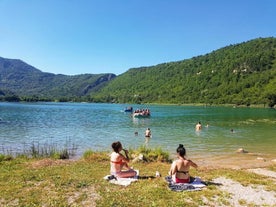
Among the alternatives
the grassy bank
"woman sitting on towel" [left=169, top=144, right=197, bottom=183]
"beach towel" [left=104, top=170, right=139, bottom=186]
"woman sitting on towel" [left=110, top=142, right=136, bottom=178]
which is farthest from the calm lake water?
"woman sitting on towel" [left=169, top=144, right=197, bottom=183]

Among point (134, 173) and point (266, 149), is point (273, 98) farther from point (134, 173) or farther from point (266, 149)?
point (134, 173)

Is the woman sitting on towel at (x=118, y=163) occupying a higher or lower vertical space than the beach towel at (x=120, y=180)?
higher

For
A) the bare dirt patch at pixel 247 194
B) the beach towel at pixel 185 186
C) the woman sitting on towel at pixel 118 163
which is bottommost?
the bare dirt patch at pixel 247 194

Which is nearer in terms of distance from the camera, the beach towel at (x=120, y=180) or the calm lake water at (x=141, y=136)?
the beach towel at (x=120, y=180)

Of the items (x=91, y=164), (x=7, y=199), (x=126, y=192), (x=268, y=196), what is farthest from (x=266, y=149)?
(x=7, y=199)

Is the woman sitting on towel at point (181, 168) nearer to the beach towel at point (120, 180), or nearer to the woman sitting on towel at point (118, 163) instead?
the beach towel at point (120, 180)

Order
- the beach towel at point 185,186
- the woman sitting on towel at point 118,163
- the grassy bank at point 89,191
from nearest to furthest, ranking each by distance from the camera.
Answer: the grassy bank at point 89,191
the beach towel at point 185,186
the woman sitting on towel at point 118,163

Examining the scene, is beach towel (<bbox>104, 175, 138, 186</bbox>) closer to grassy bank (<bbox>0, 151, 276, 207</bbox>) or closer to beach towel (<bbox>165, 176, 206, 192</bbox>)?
grassy bank (<bbox>0, 151, 276, 207</bbox>)

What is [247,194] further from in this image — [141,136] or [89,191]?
[141,136]

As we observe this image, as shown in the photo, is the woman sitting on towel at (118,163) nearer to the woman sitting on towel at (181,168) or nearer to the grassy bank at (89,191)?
the grassy bank at (89,191)

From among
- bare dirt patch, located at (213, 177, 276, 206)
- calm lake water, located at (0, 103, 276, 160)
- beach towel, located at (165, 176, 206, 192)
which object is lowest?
calm lake water, located at (0, 103, 276, 160)

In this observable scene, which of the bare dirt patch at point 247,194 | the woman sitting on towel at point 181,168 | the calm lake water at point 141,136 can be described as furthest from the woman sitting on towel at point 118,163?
the calm lake water at point 141,136

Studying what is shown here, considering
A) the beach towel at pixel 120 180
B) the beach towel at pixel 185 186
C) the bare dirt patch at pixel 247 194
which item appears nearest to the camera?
the bare dirt patch at pixel 247 194

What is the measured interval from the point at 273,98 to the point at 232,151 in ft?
519
